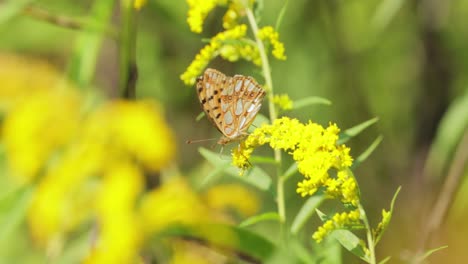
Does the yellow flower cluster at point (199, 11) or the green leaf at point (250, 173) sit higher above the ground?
the yellow flower cluster at point (199, 11)

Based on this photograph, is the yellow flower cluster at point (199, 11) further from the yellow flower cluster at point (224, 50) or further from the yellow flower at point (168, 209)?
the yellow flower at point (168, 209)

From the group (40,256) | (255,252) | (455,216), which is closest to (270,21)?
(455,216)

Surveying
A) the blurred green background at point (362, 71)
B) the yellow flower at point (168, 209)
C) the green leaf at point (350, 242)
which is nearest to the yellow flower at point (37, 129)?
the blurred green background at point (362, 71)

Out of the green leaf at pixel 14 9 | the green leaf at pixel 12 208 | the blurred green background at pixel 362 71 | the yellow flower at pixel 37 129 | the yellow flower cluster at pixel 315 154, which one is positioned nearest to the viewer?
the yellow flower cluster at pixel 315 154

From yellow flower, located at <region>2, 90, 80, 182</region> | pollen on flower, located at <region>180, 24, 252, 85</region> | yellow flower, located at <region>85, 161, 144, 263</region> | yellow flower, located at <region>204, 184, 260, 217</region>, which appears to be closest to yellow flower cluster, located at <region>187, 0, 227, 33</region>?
pollen on flower, located at <region>180, 24, 252, 85</region>

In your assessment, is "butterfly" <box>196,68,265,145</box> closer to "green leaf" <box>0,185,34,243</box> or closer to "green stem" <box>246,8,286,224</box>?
"green stem" <box>246,8,286,224</box>

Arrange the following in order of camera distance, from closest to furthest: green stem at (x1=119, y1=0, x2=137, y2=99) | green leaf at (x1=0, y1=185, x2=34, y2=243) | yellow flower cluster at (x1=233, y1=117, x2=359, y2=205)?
yellow flower cluster at (x1=233, y1=117, x2=359, y2=205), green stem at (x1=119, y1=0, x2=137, y2=99), green leaf at (x1=0, y1=185, x2=34, y2=243)

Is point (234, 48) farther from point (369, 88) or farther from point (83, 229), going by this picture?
point (369, 88)
